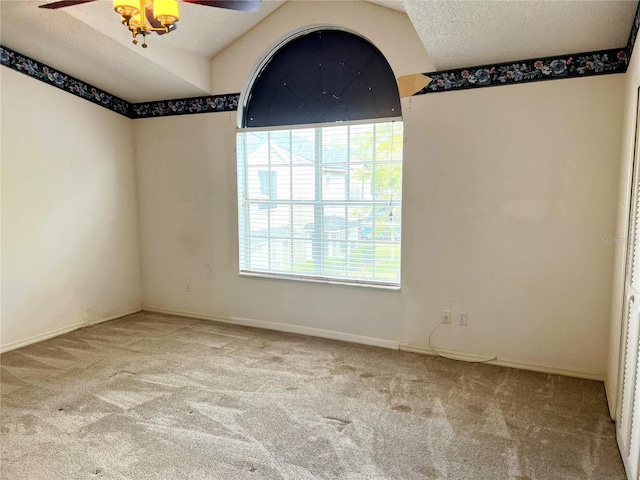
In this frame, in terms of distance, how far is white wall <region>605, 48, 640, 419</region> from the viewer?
7.69ft

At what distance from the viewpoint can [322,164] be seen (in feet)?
12.7

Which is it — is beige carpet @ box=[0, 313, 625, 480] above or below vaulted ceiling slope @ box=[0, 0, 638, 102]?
below

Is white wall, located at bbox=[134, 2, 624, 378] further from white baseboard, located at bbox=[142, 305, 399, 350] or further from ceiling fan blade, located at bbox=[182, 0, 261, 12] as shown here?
ceiling fan blade, located at bbox=[182, 0, 261, 12]

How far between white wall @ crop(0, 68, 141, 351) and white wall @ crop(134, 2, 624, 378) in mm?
1346

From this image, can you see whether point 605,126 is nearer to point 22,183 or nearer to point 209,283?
point 209,283

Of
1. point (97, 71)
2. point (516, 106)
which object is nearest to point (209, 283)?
point (97, 71)

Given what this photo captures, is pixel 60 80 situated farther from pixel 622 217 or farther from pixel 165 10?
pixel 622 217

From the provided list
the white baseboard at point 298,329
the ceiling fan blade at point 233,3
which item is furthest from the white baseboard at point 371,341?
the ceiling fan blade at point 233,3

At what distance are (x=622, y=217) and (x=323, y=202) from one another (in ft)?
7.51

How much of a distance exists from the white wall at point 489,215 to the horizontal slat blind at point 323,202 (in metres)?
0.14

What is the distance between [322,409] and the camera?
8.63 feet

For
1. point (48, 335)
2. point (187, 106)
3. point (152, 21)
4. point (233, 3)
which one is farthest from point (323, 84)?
point (48, 335)

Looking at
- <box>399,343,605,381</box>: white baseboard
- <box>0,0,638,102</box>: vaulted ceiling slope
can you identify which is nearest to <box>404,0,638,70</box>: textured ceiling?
<box>0,0,638,102</box>: vaulted ceiling slope

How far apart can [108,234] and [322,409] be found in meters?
3.28
